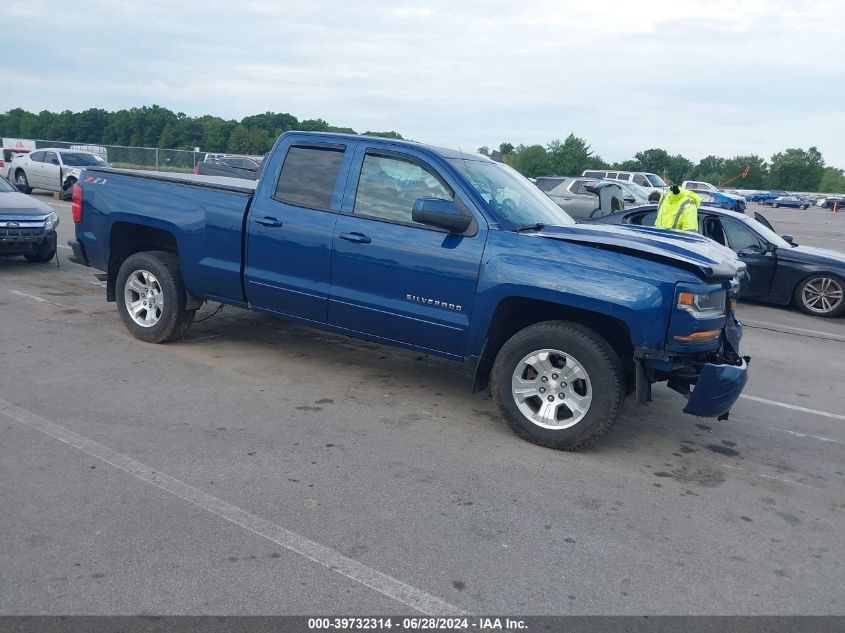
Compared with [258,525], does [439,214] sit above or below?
above

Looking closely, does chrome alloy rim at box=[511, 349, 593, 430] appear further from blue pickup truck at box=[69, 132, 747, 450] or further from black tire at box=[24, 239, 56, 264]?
black tire at box=[24, 239, 56, 264]

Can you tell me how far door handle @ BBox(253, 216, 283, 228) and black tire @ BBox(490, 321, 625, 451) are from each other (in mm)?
2117

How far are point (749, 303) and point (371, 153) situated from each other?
27.5 feet

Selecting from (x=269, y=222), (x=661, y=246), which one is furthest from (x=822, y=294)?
(x=269, y=222)

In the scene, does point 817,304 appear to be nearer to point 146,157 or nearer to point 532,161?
point 146,157

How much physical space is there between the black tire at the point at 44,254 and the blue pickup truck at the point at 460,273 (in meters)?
4.50

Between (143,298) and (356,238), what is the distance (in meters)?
2.53

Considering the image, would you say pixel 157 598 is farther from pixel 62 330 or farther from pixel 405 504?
pixel 62 330

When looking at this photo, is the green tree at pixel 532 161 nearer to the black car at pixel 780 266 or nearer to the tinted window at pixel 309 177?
the black car at pixel 780 266

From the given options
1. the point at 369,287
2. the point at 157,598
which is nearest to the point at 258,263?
the point at 369,287

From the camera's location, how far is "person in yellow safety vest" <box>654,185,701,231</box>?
1071 centimetres

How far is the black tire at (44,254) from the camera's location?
35.4ft

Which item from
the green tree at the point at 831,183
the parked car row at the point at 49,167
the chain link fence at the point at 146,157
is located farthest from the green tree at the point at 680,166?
the parked car row at the point at 49,167

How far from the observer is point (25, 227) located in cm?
1030
